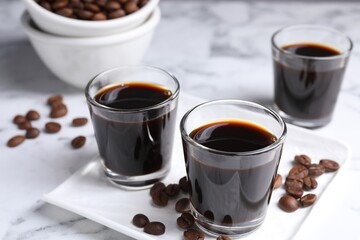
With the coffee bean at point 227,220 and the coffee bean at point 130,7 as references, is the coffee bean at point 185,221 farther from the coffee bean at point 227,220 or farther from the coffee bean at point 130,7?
the coffee bean at point 130,7

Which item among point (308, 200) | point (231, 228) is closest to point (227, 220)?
point (231, 228)

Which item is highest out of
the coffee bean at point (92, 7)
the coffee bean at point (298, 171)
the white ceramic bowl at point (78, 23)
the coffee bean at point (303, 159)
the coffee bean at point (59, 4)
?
the coffee bean at point (59, 4)

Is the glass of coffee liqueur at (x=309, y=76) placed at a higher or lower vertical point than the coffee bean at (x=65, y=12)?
lower

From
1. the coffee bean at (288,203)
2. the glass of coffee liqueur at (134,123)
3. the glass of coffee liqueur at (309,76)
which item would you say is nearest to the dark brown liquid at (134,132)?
the glass of coffee liqueur at (134,123)

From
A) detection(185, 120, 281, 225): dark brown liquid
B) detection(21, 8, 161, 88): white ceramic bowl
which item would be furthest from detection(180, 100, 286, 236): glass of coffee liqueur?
detection(21, 8, 161, 88): white ceramic bowl

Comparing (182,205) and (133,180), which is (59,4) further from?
(182,205)

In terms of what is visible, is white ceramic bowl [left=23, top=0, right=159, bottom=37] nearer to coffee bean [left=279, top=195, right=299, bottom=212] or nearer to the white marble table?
the white marble table

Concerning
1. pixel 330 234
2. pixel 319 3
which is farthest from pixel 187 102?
pixel 319 3
